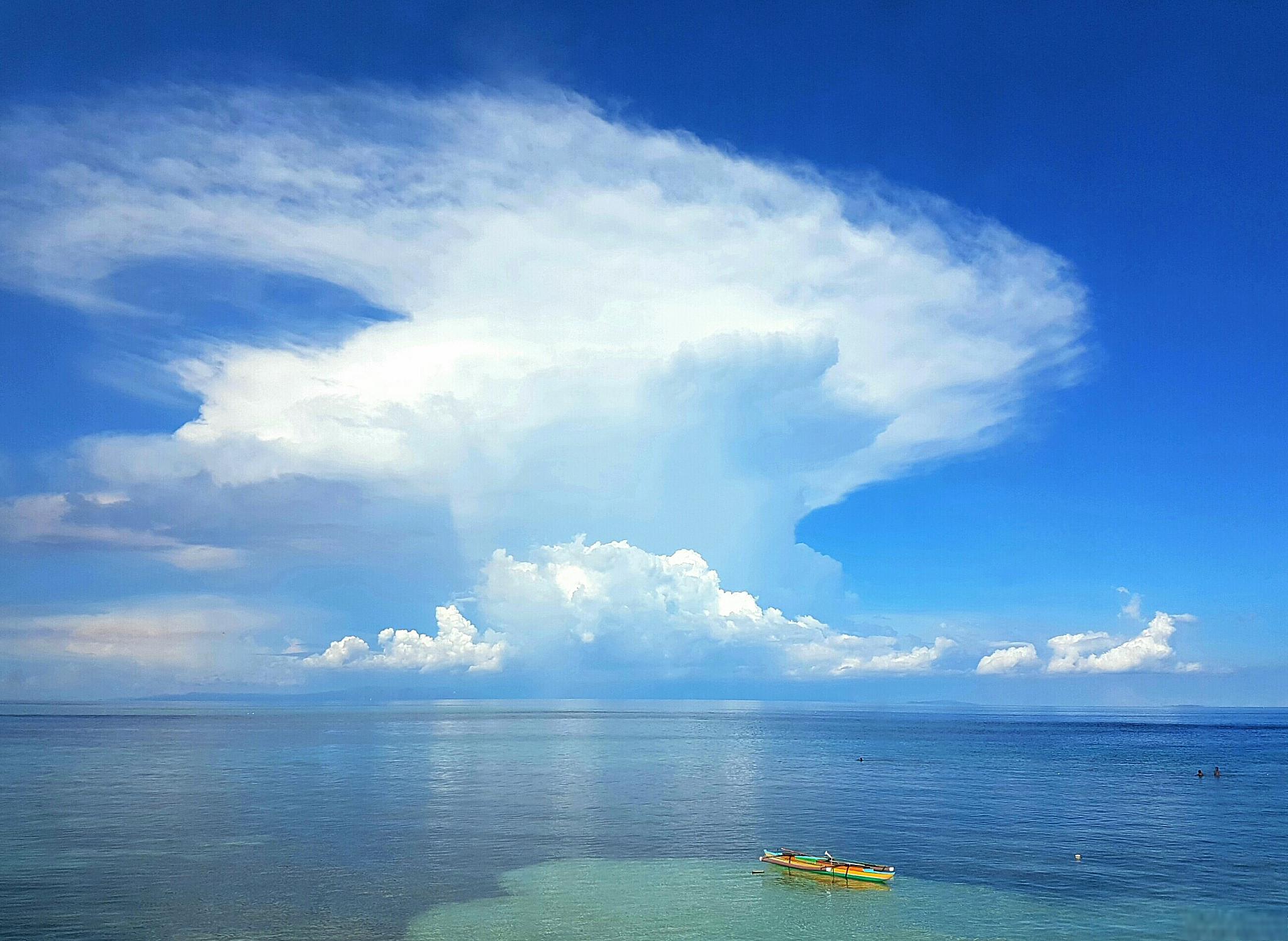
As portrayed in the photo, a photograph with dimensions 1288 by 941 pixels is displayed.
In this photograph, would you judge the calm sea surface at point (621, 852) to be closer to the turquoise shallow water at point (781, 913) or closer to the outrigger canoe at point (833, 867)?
the turquoise shallow water at point (781, 913)

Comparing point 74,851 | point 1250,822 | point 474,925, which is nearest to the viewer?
point 474,925

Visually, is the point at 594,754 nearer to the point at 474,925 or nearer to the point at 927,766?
the point at 927,766

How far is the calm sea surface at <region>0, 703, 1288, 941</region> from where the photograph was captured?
49.3 metres

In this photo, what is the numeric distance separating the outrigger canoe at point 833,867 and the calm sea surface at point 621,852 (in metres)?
0.93

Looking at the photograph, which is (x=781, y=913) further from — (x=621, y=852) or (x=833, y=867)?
(x=621, y=852)

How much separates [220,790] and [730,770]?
64.8 metres

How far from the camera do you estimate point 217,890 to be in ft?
182

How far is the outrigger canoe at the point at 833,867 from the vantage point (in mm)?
57181

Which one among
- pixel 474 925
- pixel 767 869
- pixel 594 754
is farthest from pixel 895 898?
pixel 594 754

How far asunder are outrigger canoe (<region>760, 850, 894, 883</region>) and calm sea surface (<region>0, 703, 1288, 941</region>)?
93 cm

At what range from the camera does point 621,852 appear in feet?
219

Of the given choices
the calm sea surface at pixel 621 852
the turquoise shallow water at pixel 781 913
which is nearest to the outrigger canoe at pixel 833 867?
the turquoise shallow water at pixel 781 913

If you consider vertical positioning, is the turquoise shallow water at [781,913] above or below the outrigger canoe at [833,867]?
below

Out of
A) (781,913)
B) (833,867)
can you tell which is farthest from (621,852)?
(781,913)
